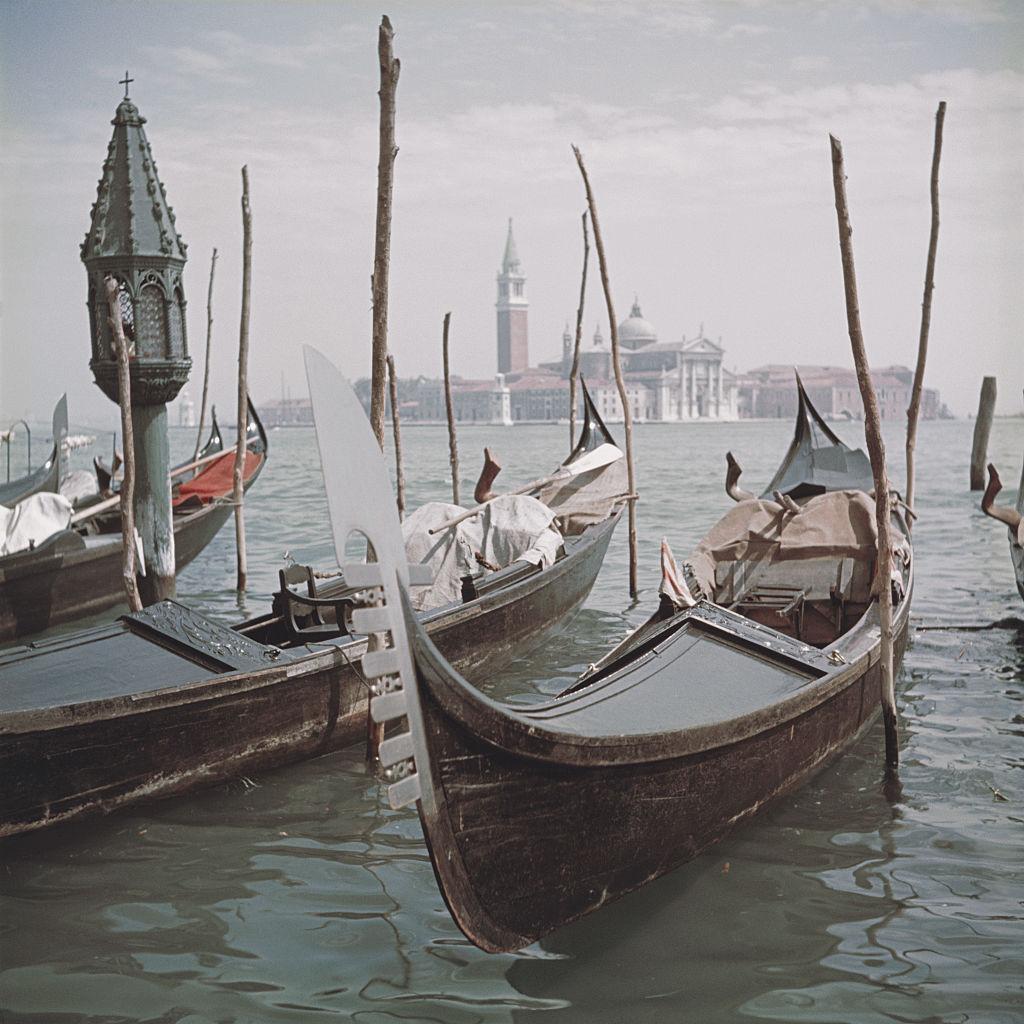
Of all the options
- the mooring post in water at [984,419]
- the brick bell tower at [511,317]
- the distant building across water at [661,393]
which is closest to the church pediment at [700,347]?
the distant building across water at [661,393]

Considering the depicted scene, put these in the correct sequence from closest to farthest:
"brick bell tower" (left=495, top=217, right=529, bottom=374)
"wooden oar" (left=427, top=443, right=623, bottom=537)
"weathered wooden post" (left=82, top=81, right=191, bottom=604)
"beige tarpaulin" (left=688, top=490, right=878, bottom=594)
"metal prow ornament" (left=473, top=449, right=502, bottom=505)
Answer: "beige tarpaulin" (left=688, top=490, right=878, bottom=594) < "weathered wooden post" (left=82, top=81, right=191, bottom=604) < "metal prow ornament" (left=473, top=449, right=502, bottom=505) < "wooden oar" (left=427, top=443, right=623, bottom=537) < "brick bell tower" (left=495, top=217, right=529, bottom=374)

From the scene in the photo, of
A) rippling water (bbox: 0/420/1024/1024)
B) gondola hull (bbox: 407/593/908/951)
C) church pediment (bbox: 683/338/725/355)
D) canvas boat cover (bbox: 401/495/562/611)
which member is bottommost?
rippling water (bbox: 0/420/1024/1024)

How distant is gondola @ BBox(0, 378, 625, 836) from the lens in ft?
9.12

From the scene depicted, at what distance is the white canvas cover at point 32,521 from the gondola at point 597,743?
2814mm

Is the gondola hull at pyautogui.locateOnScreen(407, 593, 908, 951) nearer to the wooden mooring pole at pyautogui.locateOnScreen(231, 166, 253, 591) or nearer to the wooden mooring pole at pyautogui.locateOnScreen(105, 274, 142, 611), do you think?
the wooden mooring pole at pyautogui.locateOnScreen(105, 274, 142, 611)

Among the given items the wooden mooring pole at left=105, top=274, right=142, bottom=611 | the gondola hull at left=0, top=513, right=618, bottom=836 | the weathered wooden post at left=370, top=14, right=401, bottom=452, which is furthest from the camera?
the wooden mooring pole at left=105, top=274, right=142, bottom=611

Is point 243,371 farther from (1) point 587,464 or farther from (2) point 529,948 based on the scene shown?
(2) point 529,948

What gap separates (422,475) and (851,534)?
20486 millimetres

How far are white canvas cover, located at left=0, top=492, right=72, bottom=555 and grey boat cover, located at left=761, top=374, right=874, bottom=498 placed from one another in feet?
12.2

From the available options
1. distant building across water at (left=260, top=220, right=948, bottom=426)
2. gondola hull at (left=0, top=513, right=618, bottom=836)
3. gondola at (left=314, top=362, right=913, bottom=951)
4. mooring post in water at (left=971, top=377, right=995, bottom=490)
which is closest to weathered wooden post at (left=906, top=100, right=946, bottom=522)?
gondola at (left=314, top=362, right=913, bottom=951)

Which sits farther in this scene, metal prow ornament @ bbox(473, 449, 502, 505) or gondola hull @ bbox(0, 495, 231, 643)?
metal prow ornament @ bbox(473, 449, 502, 505)

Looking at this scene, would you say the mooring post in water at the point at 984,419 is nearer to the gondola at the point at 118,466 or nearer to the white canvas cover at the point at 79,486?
the gondola at the point at 118,466

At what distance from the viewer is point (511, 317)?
287 ft

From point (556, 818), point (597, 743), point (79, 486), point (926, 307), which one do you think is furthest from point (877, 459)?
point (79, 486)
